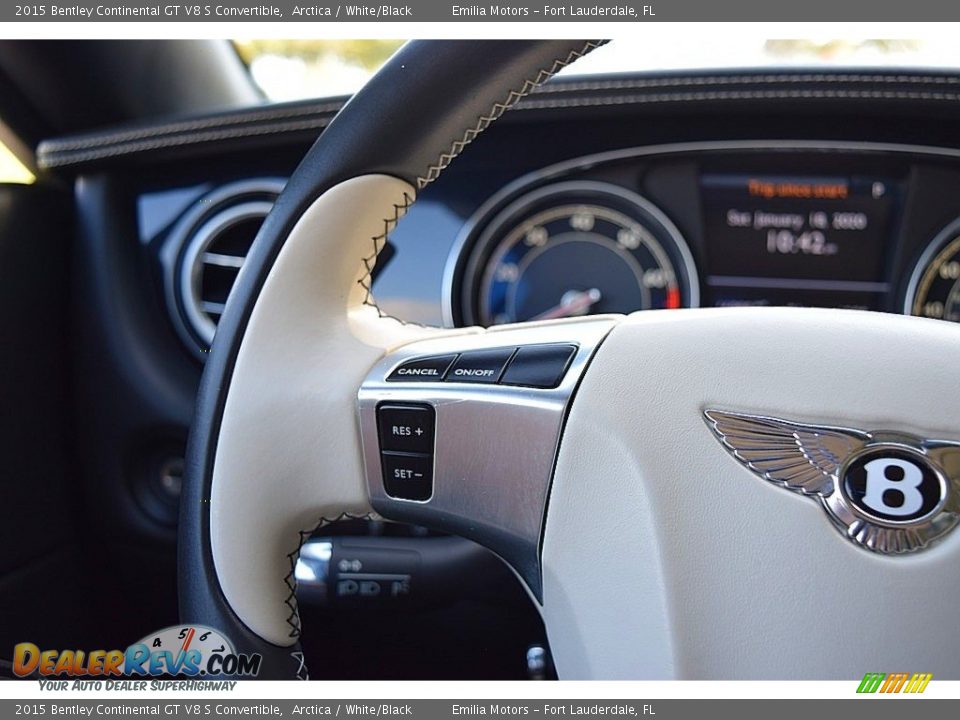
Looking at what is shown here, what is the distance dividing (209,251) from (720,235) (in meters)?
0.65

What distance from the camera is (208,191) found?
1.11 meters

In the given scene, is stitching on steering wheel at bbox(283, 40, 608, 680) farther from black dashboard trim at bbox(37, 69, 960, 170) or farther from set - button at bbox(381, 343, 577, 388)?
black dashboard trim at bbox(37, 69, 960, 170)

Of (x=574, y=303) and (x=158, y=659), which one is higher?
(x=574, y=303)

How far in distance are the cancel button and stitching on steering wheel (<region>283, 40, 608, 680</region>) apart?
6 cm

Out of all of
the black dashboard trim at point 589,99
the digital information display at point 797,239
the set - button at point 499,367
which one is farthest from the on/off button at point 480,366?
the digital information display at point 797,239

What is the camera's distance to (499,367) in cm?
52

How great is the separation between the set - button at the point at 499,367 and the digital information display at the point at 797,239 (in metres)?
0.69

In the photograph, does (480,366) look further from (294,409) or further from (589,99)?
(589,99)

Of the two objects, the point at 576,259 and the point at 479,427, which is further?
the point at 576,259

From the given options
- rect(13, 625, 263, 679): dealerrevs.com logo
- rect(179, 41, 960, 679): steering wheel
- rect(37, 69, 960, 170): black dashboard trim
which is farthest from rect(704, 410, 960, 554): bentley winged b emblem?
rect(37, 69, 960, 170): black dashboard trim

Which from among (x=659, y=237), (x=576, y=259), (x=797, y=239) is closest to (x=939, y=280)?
(x=797, y=239)
